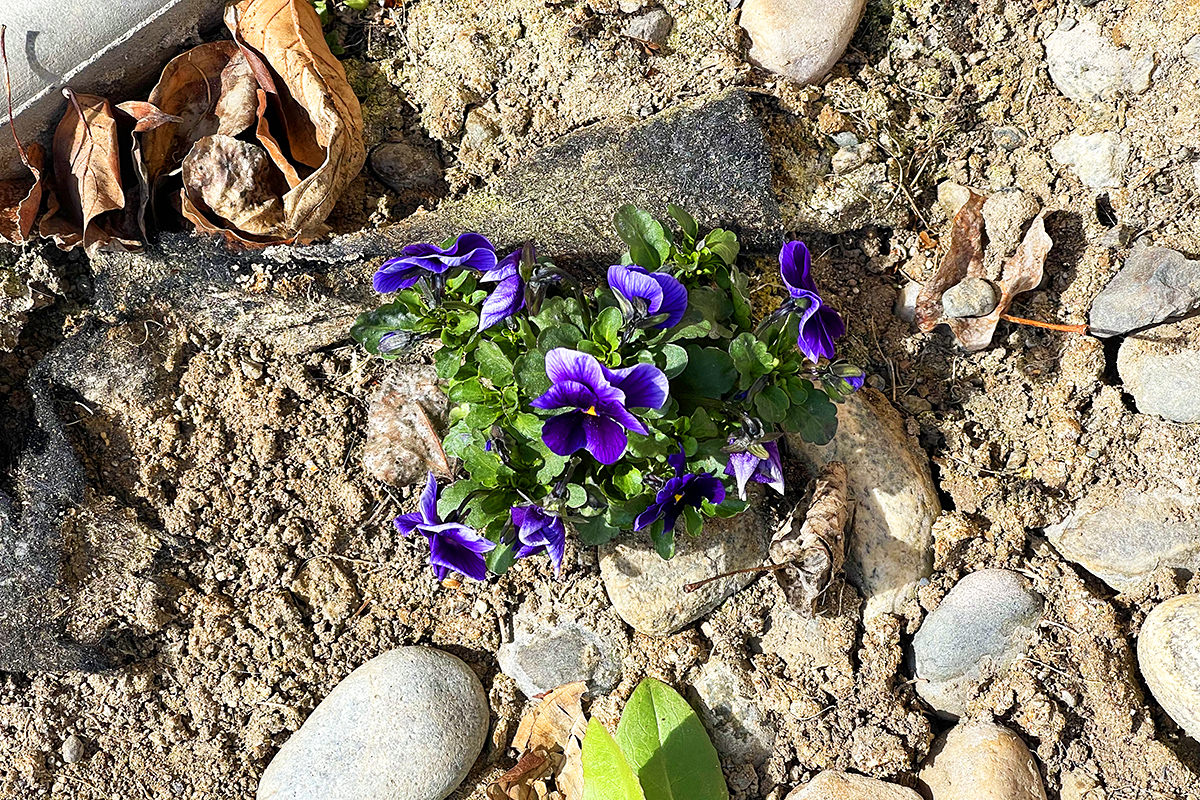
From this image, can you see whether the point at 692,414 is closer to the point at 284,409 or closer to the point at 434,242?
the point at 434,242

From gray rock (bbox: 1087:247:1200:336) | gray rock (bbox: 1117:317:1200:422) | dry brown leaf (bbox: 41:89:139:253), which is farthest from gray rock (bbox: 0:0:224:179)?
gray rock (bbox: 1117:317:1200:422)

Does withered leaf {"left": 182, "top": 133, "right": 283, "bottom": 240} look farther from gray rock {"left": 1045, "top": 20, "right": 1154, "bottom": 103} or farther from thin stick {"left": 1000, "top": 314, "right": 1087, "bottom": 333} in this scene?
gray rock {"left": 1045, "top": 20, "right": 1154, "bottom": 103}

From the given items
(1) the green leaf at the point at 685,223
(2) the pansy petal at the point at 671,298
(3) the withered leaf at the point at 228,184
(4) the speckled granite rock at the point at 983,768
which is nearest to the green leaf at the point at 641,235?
(1) the green leaf at the point at 685,223

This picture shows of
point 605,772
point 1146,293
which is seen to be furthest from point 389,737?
point 1146,293

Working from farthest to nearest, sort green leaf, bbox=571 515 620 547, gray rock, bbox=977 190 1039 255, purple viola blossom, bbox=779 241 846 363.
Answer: gray rock, bbox=977 190 1039 255, green leaf, bbox=571 515 620 547, purple viola blossom, bbox=779 241 846 363

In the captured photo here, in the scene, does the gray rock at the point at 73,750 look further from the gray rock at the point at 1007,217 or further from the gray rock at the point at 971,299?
the gray rock at the point at 1007,217

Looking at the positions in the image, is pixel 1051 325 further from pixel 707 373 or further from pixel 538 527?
pixel 538 527

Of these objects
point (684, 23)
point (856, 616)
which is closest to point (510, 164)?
point (684, 23)
